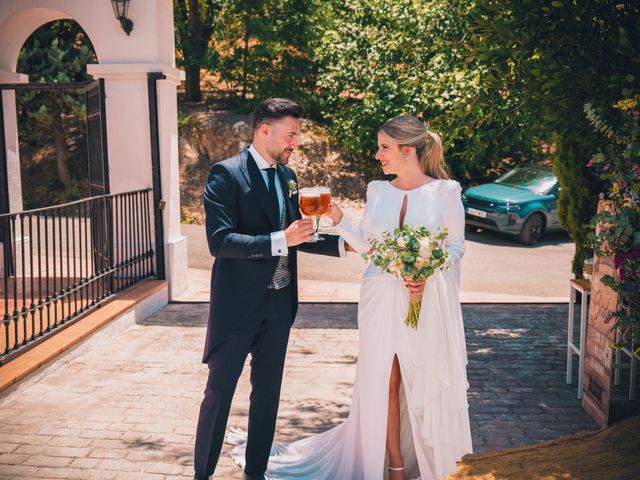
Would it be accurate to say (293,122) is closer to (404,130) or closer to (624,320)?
(404,130)

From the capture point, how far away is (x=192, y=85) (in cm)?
2288

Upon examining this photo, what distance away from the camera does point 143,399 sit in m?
5.60

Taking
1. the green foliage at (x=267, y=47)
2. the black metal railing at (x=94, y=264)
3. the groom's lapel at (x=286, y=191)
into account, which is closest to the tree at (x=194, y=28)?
the green foliage at (x=267, y=47)

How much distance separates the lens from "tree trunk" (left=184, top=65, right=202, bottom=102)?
74.9 feet

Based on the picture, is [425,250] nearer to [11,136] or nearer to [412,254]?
[412,254]

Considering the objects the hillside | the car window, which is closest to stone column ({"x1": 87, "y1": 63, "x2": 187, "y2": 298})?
the car window

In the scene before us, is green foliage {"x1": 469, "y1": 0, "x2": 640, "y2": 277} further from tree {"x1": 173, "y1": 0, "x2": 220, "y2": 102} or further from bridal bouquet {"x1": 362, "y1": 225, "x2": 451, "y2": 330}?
tree {"x1": 173, "y1": 0, "x2": 220, "y2": 102}

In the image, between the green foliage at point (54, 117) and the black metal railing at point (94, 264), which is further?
the green foliage at point (54, 117)

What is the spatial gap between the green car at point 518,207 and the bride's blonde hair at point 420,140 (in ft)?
39.6

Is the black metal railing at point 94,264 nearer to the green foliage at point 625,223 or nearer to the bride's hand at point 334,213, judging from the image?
the bride's hand at point 334,213

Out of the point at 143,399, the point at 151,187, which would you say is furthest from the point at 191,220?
the point at 143,399

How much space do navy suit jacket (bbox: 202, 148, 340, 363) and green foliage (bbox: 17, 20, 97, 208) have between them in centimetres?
1652

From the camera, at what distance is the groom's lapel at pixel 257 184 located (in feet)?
12.4

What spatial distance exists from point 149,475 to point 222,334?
3.88 feet
